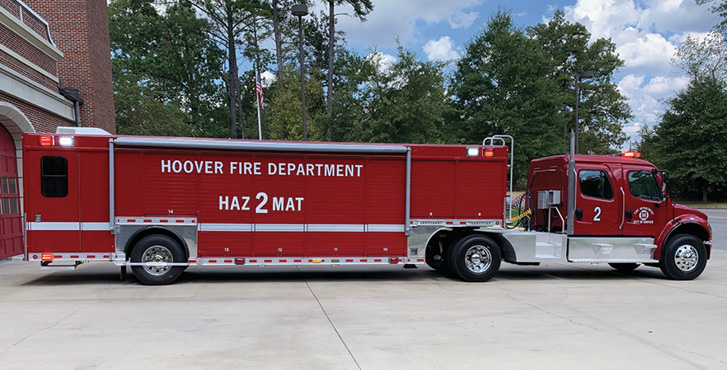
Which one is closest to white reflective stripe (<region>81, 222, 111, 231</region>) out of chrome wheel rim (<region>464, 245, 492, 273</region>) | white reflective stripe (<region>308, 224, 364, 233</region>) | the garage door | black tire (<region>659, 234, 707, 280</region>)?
white reflective stripe (<region>308, 224, 364, 233</region>)

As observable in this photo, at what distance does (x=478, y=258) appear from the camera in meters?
9.32

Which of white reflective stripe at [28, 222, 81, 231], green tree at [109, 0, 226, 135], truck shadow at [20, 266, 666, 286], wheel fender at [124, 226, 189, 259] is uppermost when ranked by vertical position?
green tree at [109, 0, 226, 135]

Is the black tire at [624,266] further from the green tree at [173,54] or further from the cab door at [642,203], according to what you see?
the green tree at [173,54]

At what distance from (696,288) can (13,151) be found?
17.0 meters

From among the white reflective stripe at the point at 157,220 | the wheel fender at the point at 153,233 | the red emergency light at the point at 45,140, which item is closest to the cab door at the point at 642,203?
the white reflective stripe at the point at 157,220

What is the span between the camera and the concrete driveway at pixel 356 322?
4891 millimetres

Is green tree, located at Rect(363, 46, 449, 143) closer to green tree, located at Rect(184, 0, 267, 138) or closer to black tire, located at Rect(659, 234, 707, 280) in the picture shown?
black tire, located at Rect(659, 234, 707, 280)

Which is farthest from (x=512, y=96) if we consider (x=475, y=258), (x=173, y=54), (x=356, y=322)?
(x=173, y=54)

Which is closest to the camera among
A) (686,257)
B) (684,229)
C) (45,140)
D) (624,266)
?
(45,140)

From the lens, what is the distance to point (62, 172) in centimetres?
826

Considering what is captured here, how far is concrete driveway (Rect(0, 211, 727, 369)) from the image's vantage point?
4.89m

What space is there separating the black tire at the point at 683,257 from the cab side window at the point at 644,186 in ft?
3.39

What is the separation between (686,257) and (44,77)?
1782 cm

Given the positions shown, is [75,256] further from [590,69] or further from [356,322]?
[590,69]
